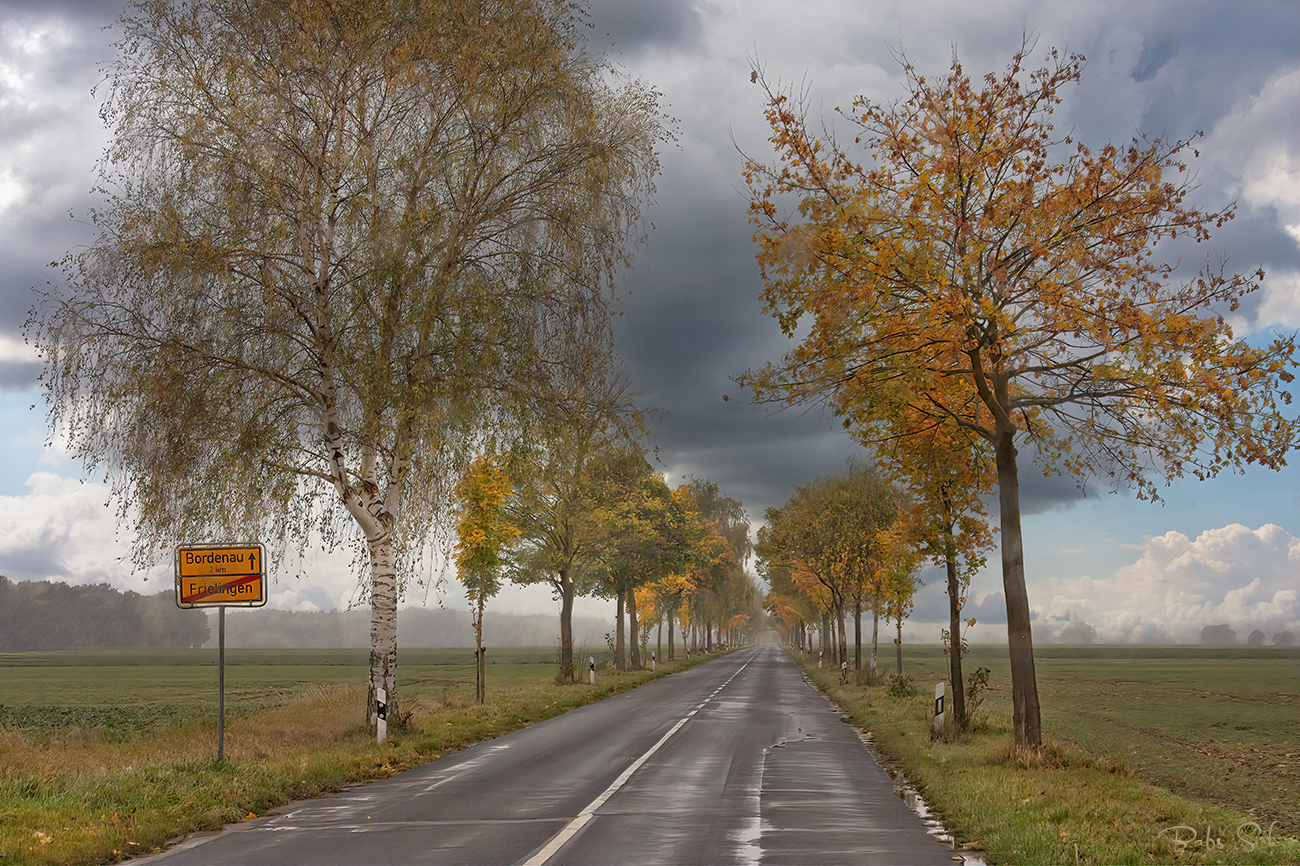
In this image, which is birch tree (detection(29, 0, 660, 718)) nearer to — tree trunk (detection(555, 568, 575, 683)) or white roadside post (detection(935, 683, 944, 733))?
white roadside post (detection(935, 683, 944, 733))

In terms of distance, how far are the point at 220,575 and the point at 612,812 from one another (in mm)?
7357

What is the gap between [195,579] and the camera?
14.4 m

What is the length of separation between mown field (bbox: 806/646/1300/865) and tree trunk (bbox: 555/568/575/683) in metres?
10.7

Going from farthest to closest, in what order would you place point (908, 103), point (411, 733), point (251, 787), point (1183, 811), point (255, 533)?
point (411, 733) < point (255, 533) < point (908, 103) < point (251, 787) < point (1183, 811)

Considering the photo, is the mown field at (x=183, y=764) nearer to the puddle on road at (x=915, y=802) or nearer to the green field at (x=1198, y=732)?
the puddle on road at (x=915, y=802)

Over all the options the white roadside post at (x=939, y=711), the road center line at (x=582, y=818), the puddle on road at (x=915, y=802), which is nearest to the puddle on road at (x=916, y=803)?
the puddle on road at (x=915, y=802)

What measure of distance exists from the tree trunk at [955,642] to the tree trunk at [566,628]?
20.7 m

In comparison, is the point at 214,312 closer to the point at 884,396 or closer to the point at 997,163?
the point at 884,396

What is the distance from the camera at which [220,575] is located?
14414 mm

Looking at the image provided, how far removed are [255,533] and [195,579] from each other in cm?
315

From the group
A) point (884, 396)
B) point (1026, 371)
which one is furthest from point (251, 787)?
point (1026, 371)

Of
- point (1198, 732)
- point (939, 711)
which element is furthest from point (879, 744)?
point (1198, 732)

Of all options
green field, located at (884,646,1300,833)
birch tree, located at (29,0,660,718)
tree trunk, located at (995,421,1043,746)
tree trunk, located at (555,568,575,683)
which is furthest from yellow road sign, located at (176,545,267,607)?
tree trunk, located at (555,568,575,683)

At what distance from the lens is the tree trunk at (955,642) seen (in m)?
20.5
